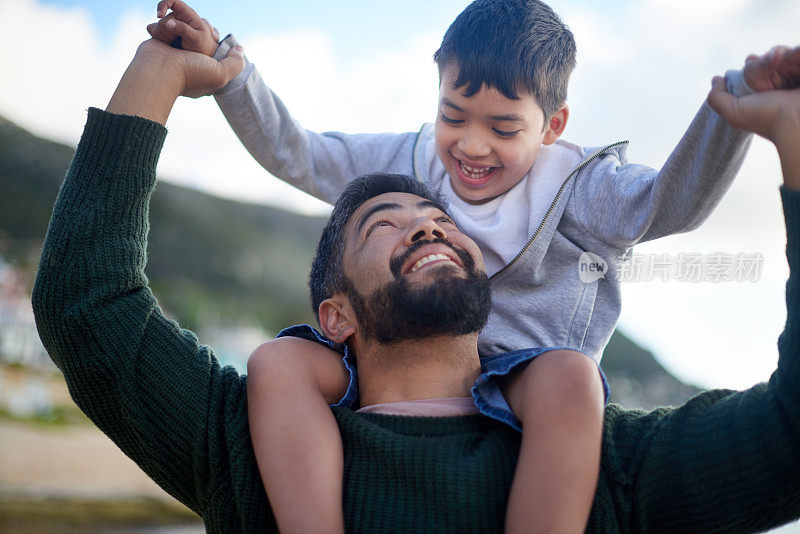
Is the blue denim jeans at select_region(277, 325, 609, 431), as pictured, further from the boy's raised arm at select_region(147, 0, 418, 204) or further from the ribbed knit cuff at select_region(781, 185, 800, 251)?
the boy's raised arm at select_region(147, 0, 418, 204)

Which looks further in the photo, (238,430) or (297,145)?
(297,145)

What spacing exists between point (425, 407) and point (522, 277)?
1.62ft

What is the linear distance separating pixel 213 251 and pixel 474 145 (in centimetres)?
621

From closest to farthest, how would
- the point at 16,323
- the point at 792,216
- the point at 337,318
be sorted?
the point at 792,216 < the point at 337,318 < the point at 16,323

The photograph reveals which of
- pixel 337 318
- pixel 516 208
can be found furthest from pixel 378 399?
pixel 516 208

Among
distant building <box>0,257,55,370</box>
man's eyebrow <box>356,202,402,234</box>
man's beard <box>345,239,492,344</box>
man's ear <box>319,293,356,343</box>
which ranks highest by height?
man's eyebrow <box>356,202,402,234</box>

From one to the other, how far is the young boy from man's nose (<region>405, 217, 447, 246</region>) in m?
0.01

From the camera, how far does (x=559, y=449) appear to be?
4.00ft

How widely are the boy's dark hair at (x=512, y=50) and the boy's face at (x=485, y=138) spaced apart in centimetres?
3

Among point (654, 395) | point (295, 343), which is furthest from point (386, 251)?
point (654, 395)

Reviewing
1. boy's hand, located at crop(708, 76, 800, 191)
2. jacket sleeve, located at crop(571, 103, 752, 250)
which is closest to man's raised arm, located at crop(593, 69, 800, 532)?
boy's hand, located at crop(708, 76, 800, 191)

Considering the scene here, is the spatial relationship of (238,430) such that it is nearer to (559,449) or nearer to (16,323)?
(559,449)

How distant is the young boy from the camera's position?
1255mm

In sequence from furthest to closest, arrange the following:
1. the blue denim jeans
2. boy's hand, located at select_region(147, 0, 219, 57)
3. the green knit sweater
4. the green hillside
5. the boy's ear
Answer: the green hillside → the boy's ear → boy's hand, located at select_region(147, 0, 219, 57) → the blue denim jeans → the green knit sweater
